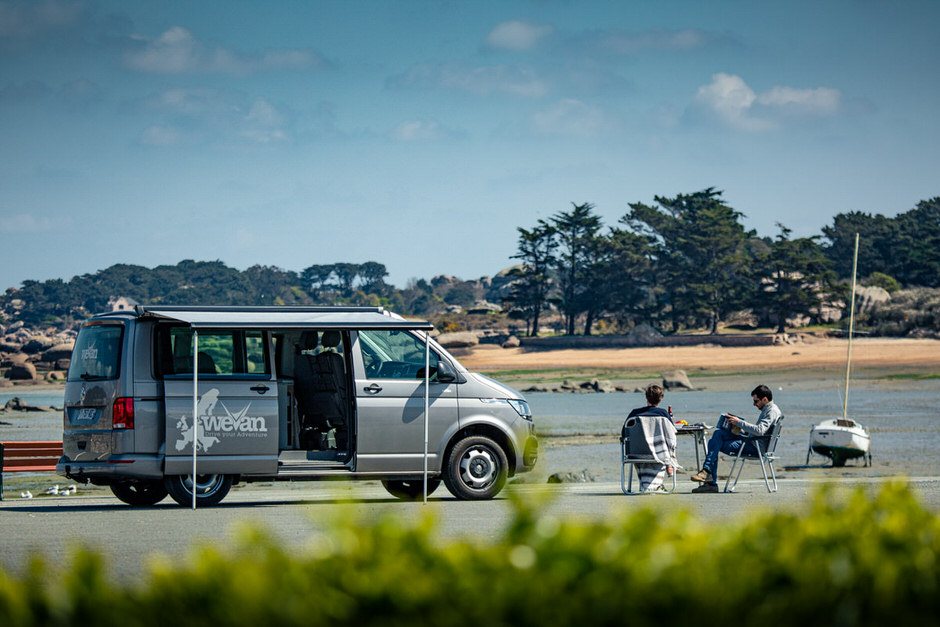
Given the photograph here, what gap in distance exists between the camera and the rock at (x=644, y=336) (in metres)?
103

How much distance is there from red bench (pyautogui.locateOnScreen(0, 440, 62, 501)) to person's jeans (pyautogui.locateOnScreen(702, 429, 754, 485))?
8207 mm

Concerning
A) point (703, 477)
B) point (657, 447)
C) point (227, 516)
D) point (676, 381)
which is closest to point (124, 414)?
point (227, 516)

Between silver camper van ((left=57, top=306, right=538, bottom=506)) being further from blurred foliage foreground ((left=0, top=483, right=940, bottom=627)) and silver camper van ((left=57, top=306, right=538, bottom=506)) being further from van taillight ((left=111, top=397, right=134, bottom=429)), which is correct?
blurred foliage foreground ((left=0, top=483, right=940, bottom=627))

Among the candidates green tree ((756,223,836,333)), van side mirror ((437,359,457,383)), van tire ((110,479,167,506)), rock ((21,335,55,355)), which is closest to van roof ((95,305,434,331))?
van side mirror ((437,359,457,383))

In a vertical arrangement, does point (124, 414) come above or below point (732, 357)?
above

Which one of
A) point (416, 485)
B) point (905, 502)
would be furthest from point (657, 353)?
point (905, 502)

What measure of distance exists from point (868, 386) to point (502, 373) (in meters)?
30.0

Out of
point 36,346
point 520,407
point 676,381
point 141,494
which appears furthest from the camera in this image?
point 36,346

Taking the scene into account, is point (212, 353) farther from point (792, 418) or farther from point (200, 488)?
point (792, 418)

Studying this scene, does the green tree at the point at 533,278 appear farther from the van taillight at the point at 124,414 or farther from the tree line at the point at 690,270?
the van taillight at the point at 124,414

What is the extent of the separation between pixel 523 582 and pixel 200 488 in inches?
431

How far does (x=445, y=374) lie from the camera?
46.7 feet

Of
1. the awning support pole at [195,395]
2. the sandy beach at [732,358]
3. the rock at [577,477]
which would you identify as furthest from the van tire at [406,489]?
the sandy beach at [732,358]

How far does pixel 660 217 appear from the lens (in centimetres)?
11894
